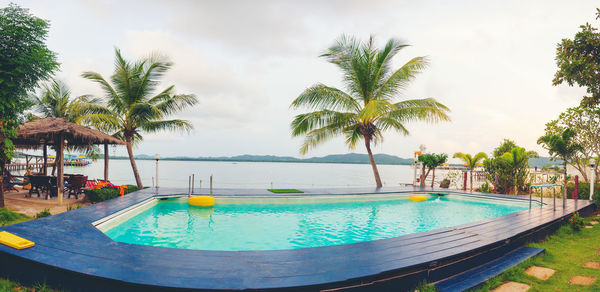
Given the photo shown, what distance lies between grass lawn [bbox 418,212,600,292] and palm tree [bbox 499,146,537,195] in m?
6.42

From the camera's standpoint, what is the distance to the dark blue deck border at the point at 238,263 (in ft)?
7.75

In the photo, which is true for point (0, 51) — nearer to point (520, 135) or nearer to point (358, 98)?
point (358, 98)

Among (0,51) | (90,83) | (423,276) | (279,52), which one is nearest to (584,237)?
(423,276)

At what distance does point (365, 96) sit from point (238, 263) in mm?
10061

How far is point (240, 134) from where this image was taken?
2286cm

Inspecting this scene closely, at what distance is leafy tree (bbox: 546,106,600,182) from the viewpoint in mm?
11727

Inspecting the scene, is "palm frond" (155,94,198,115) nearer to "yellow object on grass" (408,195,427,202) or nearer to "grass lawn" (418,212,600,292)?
"yellow object on grass" (408,195,427,202)

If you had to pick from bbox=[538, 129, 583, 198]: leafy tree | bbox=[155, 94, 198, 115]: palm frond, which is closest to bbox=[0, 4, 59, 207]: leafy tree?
bbox=[155, 94, 198, 115]: palm frond

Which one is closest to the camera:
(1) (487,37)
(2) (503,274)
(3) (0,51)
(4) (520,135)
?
(2) (503,274)

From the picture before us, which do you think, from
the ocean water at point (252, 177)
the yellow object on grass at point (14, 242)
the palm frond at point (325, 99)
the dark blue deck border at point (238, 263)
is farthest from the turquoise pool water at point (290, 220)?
the palm frond at point (325, 99)

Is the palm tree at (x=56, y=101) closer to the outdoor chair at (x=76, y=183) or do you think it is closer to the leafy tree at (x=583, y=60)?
the outdoor chair at (x=76, y=183)

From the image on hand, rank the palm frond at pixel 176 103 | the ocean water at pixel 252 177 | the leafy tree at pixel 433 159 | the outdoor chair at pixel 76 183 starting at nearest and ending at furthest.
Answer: the outdoor chair at pixel 76 183 < the palm frond at pixel 176 103 < the ocean water at pixel 252 177 < the leafy tree at pixel 433 159

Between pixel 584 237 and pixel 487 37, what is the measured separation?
8.10m

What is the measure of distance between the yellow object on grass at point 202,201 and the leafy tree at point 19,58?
15.2 feet
